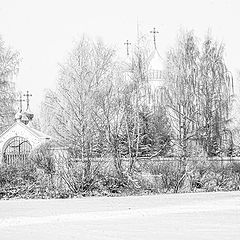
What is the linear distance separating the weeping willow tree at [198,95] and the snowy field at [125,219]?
913 centimetres

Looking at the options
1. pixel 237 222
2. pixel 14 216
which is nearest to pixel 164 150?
pixel 14 216

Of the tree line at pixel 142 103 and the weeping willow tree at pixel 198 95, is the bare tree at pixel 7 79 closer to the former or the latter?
the tree line at pixel 142 103

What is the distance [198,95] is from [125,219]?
704 inches

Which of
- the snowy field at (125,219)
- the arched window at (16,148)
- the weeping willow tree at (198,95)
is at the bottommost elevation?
the snowy field at (125,219)

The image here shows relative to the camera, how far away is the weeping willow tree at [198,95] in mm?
30766

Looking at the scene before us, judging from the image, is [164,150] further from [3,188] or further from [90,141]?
[3,188]

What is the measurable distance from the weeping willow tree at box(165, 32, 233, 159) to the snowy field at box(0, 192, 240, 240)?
9129 millimetres

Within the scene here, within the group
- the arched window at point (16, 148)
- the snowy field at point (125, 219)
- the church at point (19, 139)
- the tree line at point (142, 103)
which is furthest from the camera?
the church at point (19, 139)

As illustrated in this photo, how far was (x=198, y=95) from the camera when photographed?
3191cm

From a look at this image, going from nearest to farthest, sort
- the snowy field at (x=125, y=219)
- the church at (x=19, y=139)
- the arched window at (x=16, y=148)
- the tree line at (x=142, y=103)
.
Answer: the snowy field at (x=125, y=219), the tree line at (x=142, y=103), the arched window at (x=16, y=148), the church at (x=19, y=139)

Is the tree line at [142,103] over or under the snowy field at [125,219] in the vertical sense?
over

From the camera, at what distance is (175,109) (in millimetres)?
31359

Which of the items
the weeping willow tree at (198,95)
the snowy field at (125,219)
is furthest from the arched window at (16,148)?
the snowy field at (125,219)

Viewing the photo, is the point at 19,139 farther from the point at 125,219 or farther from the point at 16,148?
the point at 125,219
